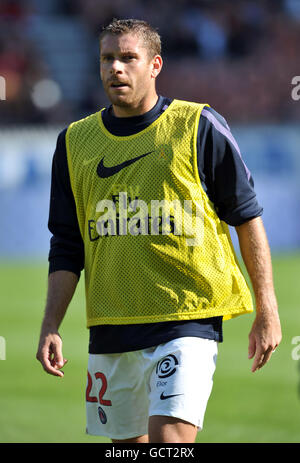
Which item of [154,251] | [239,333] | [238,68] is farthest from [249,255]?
[238,68]

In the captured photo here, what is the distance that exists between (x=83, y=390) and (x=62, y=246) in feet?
12.1

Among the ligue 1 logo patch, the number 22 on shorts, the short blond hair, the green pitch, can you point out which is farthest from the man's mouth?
the green pitch

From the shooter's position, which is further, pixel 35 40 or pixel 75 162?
pixel 35 40

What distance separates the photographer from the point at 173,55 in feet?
67.6

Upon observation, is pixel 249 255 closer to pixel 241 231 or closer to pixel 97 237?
pixel 241 231

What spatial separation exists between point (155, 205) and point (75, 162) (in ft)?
1.66

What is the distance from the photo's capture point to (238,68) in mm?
20469

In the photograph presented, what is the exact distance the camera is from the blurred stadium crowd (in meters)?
19.6

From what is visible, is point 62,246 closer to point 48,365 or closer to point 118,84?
point 48,365

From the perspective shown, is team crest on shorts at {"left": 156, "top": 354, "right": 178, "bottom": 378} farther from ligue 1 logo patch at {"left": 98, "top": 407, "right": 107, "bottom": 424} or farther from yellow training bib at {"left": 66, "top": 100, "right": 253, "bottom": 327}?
ligue 1 logo patch at {"left": 98, "top": 407, "right": 107, "bottom": 424}

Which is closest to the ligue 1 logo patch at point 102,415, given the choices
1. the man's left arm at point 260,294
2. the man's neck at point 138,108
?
the man's left arm at point 260,294

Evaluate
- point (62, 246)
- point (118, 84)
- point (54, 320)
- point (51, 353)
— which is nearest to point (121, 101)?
point (118, 84)

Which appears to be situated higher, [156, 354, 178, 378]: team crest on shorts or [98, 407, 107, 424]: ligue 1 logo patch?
[156, 354, 178, 378]: team crest on shorts

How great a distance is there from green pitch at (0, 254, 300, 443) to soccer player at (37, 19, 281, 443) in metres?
2.10
